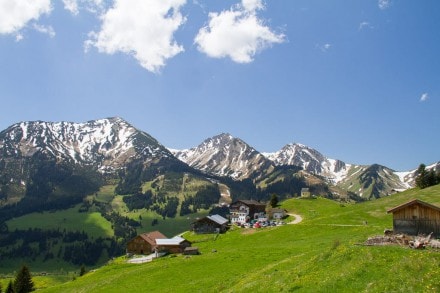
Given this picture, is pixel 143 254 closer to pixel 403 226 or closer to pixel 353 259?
pixel 403 226

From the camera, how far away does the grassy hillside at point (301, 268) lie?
26.6 meters

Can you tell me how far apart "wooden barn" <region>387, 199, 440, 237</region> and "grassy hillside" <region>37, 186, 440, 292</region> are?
5230 millimetres

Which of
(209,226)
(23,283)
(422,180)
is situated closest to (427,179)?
(422,180)

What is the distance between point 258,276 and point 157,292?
1627 cm

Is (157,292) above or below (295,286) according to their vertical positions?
below

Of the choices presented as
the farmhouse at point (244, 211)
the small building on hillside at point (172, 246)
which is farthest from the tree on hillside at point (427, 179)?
the small building on hillside at point (172, 246)

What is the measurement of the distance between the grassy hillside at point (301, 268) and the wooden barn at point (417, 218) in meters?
5.23

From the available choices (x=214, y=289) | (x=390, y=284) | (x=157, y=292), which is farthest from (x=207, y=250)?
(x=390, y=284)

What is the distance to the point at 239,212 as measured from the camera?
165 metres

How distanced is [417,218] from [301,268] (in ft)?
78.4

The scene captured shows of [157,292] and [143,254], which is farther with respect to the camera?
[143,254]

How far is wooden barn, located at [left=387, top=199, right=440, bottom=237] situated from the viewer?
48.8m

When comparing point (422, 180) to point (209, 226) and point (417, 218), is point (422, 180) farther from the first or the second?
point (417, 218)

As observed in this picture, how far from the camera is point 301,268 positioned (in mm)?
34469
